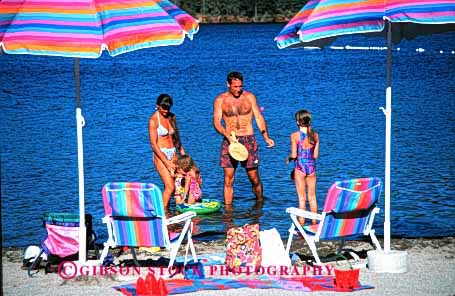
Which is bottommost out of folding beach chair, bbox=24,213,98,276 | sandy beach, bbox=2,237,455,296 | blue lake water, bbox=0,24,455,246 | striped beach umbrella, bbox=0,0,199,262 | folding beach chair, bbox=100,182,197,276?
blue lake water, bbox=0,24,455,246

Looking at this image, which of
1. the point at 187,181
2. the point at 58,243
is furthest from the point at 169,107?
the point at 58,243

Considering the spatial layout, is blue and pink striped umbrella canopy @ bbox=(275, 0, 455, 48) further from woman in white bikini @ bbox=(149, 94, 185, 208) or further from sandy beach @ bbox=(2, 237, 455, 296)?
woman in white bikini @ bbox=(149, 94, 185, 208)

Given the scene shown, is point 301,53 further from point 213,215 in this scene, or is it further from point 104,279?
point 104,279

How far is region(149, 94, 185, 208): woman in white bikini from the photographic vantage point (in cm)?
1231

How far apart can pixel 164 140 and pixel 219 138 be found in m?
10.1

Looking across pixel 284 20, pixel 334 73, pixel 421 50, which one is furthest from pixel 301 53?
pixel 284 20

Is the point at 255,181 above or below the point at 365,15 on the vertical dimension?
below

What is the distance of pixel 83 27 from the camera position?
329 inches

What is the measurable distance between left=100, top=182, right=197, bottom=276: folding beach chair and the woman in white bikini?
353 centimetres

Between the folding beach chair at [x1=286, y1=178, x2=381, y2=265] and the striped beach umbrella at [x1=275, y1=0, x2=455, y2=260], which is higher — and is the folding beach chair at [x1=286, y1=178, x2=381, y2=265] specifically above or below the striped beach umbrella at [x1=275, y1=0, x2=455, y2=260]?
below

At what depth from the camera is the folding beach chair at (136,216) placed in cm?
870

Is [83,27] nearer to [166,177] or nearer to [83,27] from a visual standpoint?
[83,27]

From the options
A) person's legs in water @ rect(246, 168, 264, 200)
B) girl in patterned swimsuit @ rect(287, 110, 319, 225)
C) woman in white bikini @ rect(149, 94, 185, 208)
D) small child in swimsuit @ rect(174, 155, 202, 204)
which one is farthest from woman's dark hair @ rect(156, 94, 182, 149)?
girl in patterned swimsuit @ rect(287, 110, 319, 225)

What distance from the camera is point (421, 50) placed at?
2451 inches
